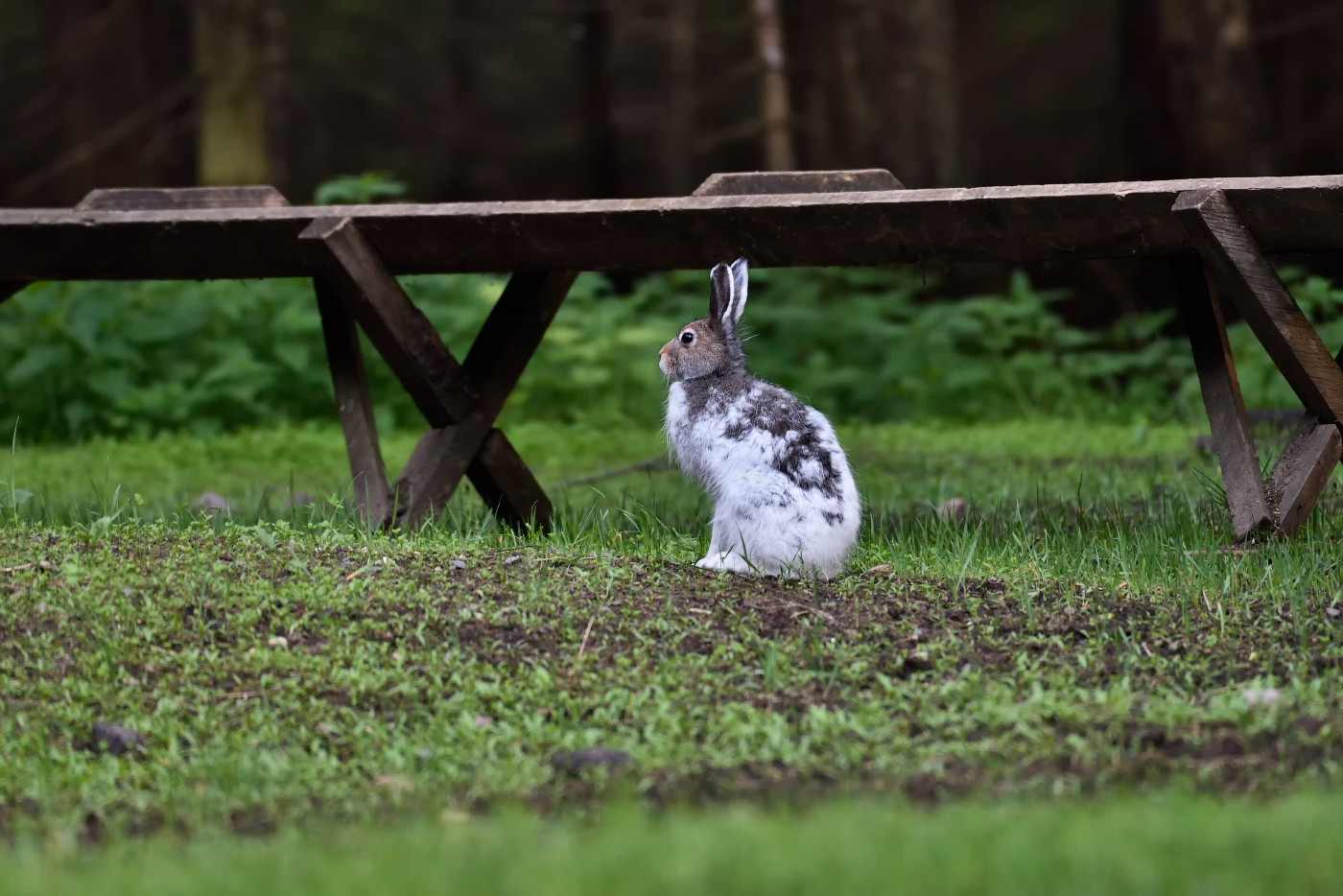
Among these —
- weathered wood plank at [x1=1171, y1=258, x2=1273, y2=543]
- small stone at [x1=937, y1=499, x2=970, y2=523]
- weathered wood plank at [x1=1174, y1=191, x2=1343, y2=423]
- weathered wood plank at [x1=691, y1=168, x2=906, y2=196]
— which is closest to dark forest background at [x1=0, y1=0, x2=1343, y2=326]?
small stone at [x1=937, y1=499, x2=970, y2=523]

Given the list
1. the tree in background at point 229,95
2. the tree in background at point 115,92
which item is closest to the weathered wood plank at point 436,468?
the tree in background at point 229,95

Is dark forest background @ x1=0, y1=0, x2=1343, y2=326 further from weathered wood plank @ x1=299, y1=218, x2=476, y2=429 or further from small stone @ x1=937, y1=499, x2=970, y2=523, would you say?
weathered wood plank @ x1=299, y1=218, x2=476, y2=429

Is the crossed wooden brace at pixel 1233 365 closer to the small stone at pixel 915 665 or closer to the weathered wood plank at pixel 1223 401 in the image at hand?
the weathered wood plank at pixel 1223 401

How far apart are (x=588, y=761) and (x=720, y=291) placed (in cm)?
241

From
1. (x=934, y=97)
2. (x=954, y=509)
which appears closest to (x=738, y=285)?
(x=954, y=509)

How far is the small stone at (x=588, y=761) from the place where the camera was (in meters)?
3.90

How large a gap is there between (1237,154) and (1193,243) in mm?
7257

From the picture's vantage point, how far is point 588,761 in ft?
12.9

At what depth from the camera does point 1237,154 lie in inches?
479

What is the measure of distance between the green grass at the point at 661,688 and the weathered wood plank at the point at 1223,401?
7.5 inches

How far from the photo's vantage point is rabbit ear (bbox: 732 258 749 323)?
5.84 m

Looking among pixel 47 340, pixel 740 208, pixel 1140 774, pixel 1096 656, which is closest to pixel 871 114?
pixel 47 340

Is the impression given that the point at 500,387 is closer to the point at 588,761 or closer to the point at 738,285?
the point at 738,285

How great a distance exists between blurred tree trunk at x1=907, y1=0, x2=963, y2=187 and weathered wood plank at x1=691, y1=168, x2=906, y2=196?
870 cm
